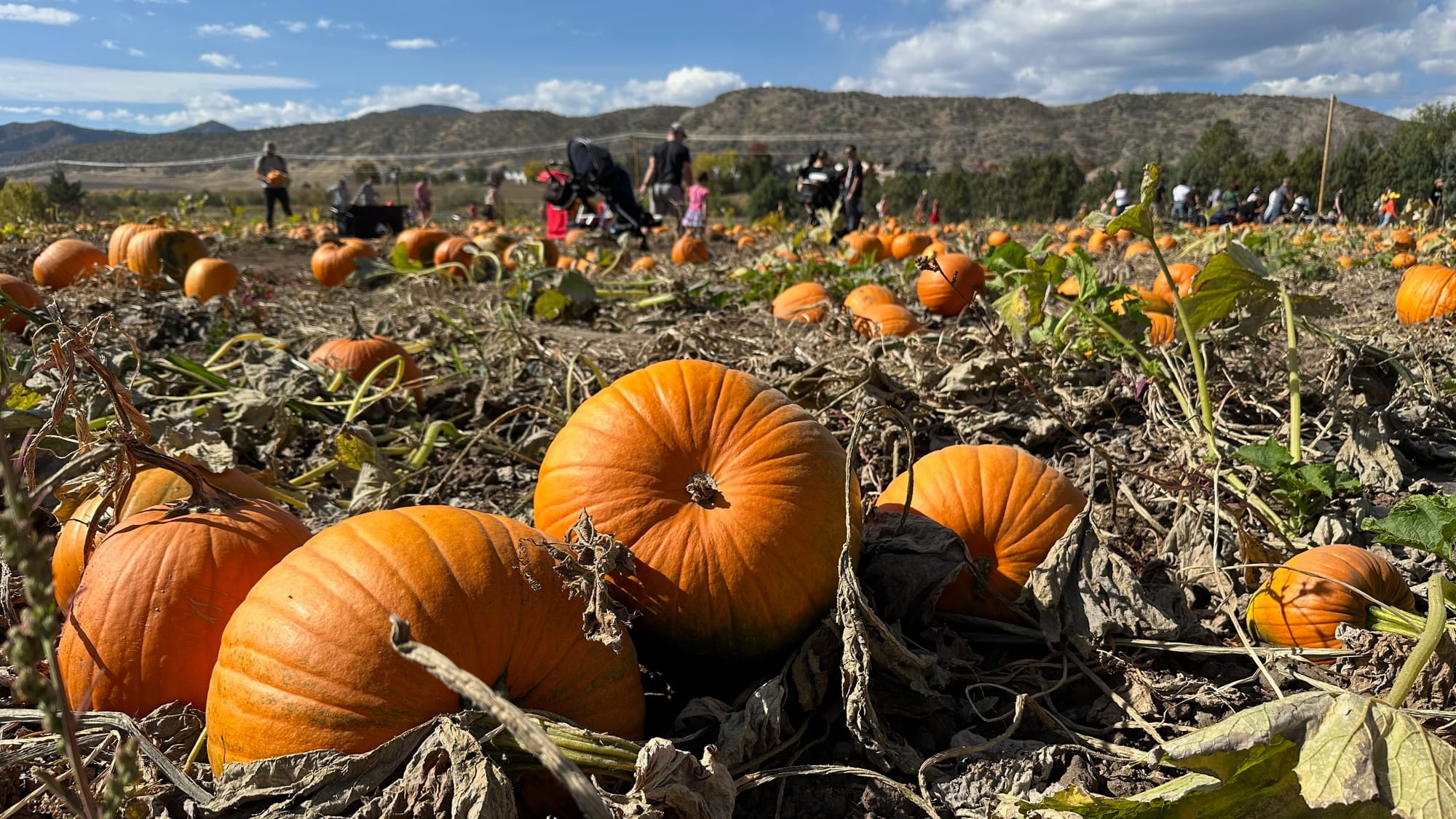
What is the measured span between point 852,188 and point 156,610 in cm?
1363

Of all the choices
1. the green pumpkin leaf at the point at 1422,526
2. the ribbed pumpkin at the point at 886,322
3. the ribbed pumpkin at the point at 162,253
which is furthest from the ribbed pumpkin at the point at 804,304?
the ribbed pumpkin at the point at 162,253

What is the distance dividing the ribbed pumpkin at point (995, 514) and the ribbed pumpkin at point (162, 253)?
21.3 feet

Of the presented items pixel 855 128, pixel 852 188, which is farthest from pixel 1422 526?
pixel 855 128

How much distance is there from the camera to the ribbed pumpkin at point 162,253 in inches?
256

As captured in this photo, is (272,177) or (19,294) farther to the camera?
(272,177)

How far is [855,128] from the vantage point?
277 feet

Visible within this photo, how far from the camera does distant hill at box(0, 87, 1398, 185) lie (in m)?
70.9

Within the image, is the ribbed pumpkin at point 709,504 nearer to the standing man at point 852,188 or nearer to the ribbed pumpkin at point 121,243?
the ribbed pumpkin at point 121,243

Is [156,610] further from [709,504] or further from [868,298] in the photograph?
[868,298]

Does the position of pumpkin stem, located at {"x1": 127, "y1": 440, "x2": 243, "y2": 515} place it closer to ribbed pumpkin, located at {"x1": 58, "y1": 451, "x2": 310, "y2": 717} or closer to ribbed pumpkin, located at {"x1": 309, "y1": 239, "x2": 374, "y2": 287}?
ribbed pumpkin, located at {"x1": 58, "y1": 451, "x2": 310, "y2": 717}

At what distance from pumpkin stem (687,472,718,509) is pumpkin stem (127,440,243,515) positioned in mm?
970

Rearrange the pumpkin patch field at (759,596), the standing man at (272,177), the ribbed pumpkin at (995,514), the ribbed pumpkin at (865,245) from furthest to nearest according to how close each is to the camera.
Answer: the standing man at (272,177) → the ribbed pumpkin at (865,245) → the ribbed pumpkin at (995,514) → the pumpkin patch field at (759,596)

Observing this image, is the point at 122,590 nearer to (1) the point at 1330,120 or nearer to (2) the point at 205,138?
(1) the point at 1330,120

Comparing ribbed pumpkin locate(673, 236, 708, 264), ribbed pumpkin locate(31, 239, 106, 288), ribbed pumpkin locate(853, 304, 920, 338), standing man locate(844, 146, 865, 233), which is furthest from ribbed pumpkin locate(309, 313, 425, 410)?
standing man locate(844, 146, 865, 233)
